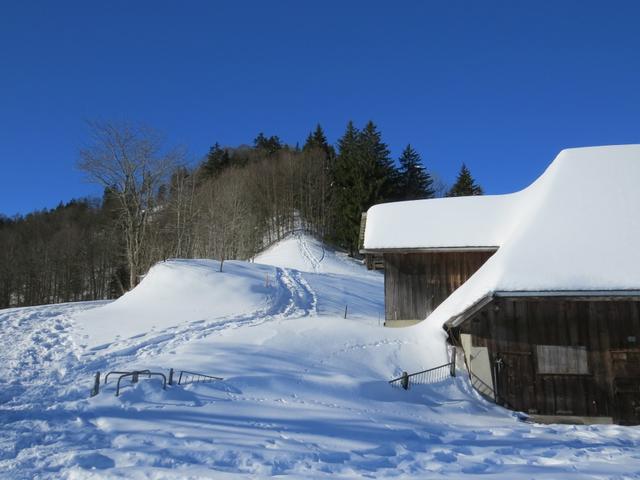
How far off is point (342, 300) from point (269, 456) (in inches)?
803

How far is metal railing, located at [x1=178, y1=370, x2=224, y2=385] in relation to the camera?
10.00 metres

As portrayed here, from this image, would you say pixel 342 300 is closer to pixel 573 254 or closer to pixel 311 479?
pixel 573 254

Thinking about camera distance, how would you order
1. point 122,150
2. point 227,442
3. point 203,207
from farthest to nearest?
point 203,207
point 122,150
point 227,442

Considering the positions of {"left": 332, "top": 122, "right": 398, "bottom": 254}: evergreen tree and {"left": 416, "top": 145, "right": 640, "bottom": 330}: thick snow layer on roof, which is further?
{"left": 332, "top": 122, "right": 398, "bottom": 254}: evergreen tree

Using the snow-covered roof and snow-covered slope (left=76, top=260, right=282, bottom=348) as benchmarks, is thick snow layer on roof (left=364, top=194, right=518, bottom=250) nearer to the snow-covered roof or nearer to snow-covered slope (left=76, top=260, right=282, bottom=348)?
the snow-covered roof

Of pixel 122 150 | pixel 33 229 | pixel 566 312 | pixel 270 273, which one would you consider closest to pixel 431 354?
pixel 566 312

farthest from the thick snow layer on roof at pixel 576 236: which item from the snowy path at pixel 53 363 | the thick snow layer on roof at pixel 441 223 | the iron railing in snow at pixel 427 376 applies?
the snowy path at pixel 53 363

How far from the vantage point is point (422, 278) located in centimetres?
1620

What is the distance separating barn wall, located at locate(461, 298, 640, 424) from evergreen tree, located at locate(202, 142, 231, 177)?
61247 mm

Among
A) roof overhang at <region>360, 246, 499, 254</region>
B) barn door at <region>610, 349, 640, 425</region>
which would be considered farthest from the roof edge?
barn door at <region>610, 349, 640, 425</region>

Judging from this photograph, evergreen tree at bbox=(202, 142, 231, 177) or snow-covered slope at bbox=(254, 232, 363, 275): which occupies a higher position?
evergreen tree at bbox=(202, 142, 231, 177)

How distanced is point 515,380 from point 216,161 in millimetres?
67953

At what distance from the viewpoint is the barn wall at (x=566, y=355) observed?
10.4 metres

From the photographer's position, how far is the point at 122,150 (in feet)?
95.6
